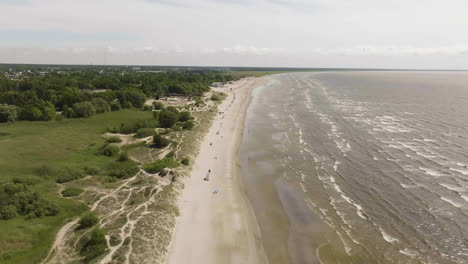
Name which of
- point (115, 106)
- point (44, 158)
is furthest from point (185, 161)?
point (115, 106)

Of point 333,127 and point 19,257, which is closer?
point 19,257

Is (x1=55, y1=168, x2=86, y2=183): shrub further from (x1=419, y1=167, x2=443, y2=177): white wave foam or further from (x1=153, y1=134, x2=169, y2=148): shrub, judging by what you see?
(x1=419, y1=167, x2=443, y2=177): white wave foam

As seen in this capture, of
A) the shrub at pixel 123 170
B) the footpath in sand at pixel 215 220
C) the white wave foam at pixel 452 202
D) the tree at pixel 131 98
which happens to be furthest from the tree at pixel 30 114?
the white wave foam at pixel 452 202

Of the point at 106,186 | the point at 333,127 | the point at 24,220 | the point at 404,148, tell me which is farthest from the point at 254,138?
the point at 24,220

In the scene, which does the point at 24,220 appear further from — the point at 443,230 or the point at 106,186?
the point at 443,230

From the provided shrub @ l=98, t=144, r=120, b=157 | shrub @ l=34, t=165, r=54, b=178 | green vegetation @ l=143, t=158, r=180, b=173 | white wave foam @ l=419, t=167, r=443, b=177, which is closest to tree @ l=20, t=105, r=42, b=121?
shrub @ l=98, t=144, r=120, b=157
